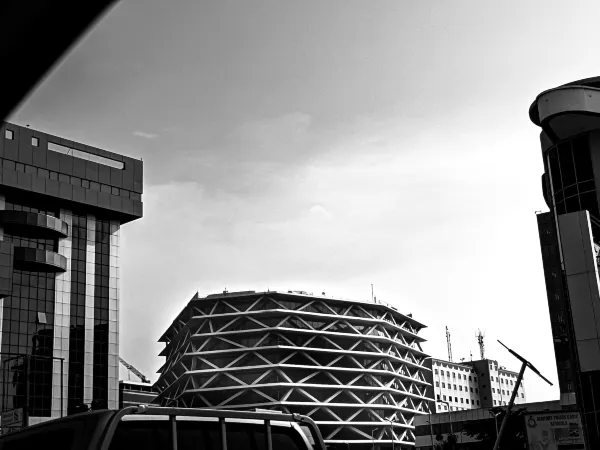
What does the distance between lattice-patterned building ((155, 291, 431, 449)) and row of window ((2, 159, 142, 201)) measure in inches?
2377

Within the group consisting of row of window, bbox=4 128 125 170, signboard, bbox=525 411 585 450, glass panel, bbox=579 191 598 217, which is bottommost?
signboard, bbox=525 411 585 450

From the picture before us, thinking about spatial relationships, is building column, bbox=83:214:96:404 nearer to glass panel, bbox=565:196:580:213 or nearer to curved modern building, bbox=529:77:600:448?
curved modern building, bbox=529:77:600:448

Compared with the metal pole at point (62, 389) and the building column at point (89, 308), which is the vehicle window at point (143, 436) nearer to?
the metal pole at point (62, 389)

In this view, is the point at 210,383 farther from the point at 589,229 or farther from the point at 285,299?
the point at 589,229

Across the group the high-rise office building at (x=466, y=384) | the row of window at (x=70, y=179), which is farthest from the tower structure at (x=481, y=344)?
the row of window at (x=70, y=179)

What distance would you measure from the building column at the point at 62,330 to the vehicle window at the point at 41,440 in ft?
193

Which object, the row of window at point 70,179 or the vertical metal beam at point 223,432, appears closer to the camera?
the vertical metal beam at point 223,432

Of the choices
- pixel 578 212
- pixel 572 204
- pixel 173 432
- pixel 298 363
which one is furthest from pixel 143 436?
pixel 298 363

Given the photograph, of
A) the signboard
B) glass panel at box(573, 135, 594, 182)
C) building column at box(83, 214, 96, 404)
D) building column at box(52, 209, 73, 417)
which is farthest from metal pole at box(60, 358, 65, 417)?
the signboard

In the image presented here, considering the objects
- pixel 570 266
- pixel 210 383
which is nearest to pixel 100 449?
pixel 570 266

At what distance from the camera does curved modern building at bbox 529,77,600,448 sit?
33250mm

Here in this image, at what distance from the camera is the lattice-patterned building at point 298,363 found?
13025 cm

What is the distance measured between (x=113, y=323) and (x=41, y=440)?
6452cm

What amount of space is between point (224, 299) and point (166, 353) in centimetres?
2515
